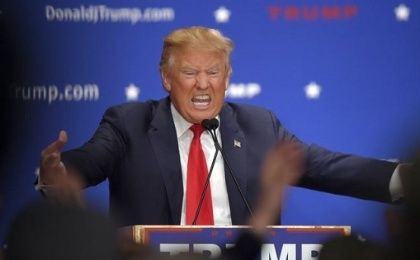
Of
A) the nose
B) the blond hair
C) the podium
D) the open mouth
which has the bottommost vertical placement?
the podium

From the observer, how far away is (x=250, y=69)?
4.73 m

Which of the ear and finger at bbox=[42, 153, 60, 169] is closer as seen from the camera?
finger at bbox=[42, 153, 60, 169]

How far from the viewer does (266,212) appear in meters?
2.51

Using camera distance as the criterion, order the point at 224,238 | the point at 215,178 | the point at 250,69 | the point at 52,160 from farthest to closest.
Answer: the point at 250,69 → the point at 215,178 → the point at 52,160 → the point at 224,238

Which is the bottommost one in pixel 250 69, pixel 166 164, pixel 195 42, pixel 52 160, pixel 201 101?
pixel 166 164

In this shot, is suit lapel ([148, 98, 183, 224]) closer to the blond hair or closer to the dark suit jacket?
the dark suit jacket

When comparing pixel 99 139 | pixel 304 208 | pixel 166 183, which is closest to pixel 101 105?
pixel 99 139

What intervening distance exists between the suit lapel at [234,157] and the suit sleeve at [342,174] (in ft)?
0.86

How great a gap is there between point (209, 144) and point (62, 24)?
0.98 m

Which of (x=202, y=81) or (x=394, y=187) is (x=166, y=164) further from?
A: (x=394, y=187)

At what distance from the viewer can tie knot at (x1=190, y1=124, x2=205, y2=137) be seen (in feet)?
14.2

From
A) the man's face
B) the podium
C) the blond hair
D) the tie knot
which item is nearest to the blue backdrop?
the blond hair

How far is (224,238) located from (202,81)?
4.34ft

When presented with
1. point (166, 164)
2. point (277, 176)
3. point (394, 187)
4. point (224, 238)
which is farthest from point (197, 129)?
point (277, 176)
